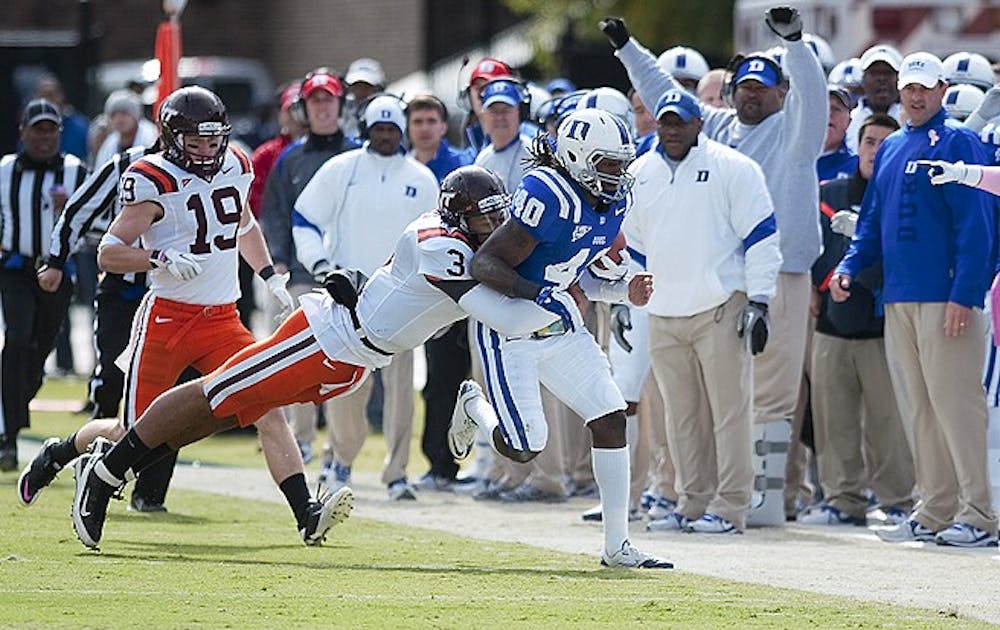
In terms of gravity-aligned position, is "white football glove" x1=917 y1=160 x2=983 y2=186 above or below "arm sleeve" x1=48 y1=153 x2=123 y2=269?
above

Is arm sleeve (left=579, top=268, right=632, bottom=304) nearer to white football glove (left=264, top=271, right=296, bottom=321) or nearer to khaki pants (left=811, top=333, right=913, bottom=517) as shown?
white football glove (left=264, top=271, right=296, bottom=321)

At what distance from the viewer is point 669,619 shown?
743 cm

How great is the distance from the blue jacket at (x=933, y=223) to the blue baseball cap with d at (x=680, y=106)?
36.6 inches

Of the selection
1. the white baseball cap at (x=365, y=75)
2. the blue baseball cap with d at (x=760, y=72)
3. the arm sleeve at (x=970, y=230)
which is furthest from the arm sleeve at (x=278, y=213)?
the arm sleeve at (x=970, y=230)

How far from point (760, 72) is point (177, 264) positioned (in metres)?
3.37

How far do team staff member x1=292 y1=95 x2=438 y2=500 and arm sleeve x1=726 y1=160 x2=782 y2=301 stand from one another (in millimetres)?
A: 2342

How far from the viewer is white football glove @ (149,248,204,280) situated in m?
9.39

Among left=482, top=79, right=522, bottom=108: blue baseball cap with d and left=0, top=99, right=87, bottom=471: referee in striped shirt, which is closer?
left=482, top=79, right=522, bottom=108: blue baseball cap with d

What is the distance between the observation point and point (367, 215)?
40.2 feet

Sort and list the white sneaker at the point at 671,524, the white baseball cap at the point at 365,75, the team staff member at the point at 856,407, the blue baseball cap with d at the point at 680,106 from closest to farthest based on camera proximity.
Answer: the blue baseball cap with d at the point at 680,106, the white sneaker at the point at 671,524, the team staff member at the point at 856,407, the white baseball cap at the point at 365,75

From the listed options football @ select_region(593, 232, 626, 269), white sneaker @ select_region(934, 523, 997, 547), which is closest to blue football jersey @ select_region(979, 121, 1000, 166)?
white sneaker @ select_region(934, 523, 997, 547)

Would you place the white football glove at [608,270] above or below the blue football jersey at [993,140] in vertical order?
below

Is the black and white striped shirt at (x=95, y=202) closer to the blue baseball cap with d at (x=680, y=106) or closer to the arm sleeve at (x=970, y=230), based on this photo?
the blue baseball cap with d at (x=680, y=106)

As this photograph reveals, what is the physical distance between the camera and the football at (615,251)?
30.2 ft
